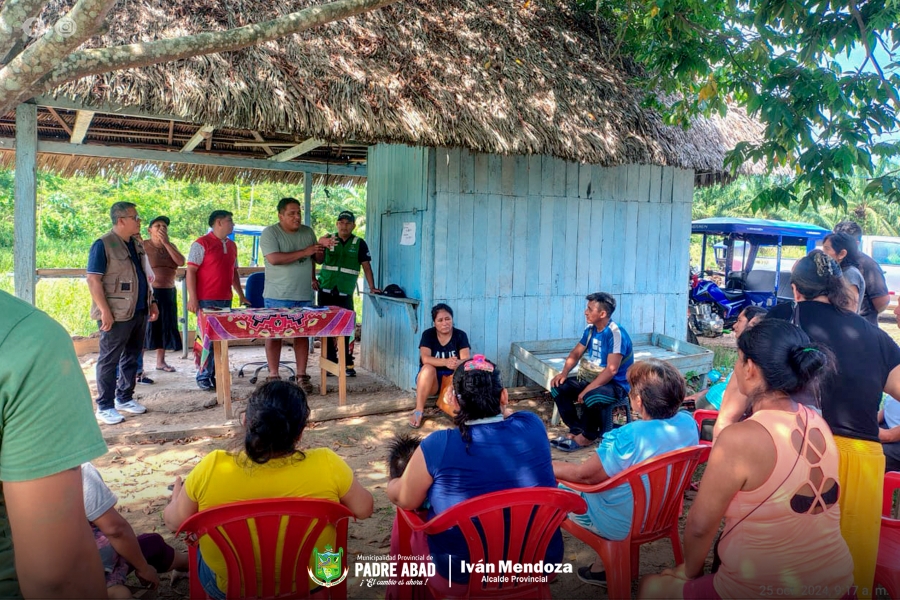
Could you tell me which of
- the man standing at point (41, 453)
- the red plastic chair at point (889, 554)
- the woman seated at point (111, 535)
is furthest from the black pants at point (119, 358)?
the red plastic chair at point (889, 554)

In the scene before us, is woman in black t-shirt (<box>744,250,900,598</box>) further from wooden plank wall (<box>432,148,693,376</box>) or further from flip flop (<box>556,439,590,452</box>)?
wooden plank wall (<box>432,148,693,376</box>)

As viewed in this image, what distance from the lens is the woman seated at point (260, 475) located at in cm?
220

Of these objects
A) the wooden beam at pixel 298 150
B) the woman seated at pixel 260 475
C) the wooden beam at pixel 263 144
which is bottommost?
the woman seated at pixel 260 475

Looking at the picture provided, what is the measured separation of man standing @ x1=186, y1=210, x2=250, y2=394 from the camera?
6.26 m

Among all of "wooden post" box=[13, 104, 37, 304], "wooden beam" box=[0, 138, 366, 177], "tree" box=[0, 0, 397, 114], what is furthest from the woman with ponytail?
"wooden beam" box=[0, 138, 366, 177]

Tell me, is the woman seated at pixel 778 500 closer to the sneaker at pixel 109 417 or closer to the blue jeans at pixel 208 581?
the blue jeans at pixel 208 581

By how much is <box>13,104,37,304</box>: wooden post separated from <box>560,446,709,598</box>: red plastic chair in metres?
4.31

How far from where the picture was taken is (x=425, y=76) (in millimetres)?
5918

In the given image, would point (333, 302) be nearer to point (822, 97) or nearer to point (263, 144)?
point (263, 144)

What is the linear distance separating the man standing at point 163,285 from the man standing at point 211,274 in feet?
2.63

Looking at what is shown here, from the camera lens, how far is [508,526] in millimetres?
2201

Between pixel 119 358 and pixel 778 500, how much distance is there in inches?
206

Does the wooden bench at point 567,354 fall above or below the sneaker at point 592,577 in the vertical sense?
above

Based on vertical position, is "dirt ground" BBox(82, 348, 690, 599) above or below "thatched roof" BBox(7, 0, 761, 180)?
below
